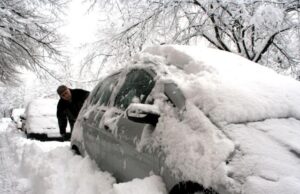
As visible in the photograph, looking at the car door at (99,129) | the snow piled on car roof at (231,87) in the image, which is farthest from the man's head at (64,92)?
the snow piled on car roof at (231,87)

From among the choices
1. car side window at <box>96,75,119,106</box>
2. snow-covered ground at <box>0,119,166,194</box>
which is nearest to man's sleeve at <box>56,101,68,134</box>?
snow-covered ground at <box>0,119,166,194</box>

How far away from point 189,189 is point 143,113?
685 millimetres

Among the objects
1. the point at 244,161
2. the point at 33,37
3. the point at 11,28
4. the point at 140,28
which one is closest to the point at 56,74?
the point at 33,37

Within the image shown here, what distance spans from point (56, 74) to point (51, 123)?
3.54m

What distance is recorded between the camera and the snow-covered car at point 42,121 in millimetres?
11992

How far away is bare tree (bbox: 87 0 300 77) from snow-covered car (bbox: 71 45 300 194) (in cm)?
523

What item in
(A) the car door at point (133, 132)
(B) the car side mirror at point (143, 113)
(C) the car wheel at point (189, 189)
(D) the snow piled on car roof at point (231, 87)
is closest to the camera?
(C) the car wheel at point (189, 189)

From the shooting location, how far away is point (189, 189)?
244 cm

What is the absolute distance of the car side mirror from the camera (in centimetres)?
281

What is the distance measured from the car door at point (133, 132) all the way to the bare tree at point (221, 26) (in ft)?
16.8

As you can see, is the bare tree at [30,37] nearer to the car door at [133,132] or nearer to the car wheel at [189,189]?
the car door at [133,132]

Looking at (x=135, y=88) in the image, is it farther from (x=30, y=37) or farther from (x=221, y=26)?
(x=30, y=37)

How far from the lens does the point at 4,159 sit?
8000mm

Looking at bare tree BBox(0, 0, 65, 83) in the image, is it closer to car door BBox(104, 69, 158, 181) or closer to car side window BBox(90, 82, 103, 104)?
car side window BBox(90, 82, 103, 104)
